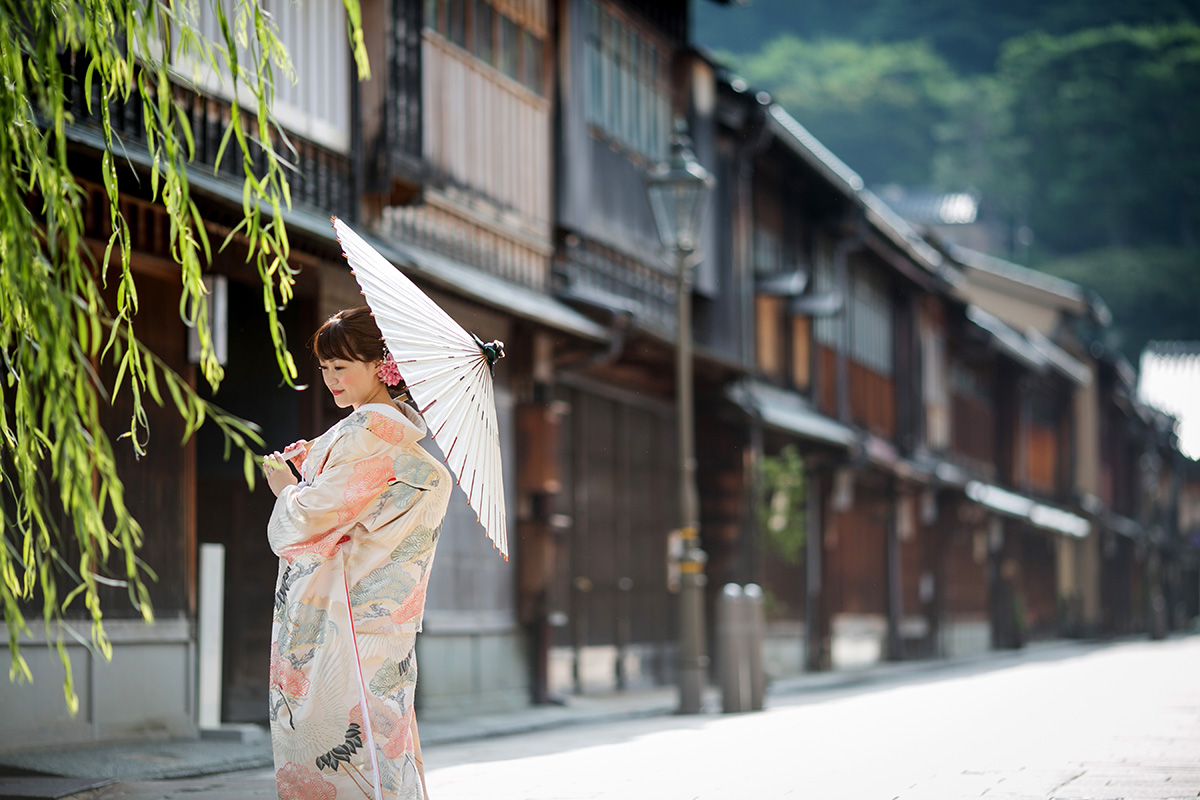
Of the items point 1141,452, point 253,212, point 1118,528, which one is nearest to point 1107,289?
point 1141,452

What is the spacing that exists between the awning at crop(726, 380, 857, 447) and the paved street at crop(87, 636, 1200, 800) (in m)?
4.81

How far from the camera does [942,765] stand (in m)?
8.76

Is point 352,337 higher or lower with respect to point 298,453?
higher

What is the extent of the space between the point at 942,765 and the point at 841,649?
16628 mm

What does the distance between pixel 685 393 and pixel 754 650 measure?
2.26 m

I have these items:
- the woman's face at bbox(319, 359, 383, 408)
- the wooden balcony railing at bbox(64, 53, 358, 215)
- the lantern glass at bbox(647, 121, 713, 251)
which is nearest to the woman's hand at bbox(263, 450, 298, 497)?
the woman's face at bbox(319, 359, 383, 408)

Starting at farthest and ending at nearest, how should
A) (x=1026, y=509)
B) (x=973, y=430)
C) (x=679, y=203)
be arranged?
1. (x=973, y=430)
2. (x=1026, y=509)
3. (x=679, y=203)

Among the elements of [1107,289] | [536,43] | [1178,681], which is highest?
[1107,289]

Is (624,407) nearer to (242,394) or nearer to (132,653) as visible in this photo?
(242,394)

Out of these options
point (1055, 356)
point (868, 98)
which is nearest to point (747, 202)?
point (1055, 356)

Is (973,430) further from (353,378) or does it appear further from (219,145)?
(353,378)

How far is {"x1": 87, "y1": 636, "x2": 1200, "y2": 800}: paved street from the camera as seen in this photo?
25.0ft

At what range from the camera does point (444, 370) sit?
210 inches

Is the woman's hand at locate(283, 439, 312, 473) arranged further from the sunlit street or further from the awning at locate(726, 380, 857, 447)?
the awning at locate(726, 380, 857, 447)
